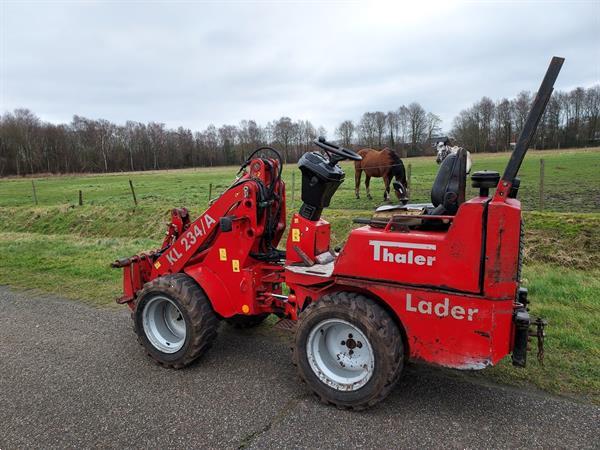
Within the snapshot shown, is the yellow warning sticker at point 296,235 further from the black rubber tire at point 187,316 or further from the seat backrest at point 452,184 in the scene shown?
the seat backrest at point 452,184

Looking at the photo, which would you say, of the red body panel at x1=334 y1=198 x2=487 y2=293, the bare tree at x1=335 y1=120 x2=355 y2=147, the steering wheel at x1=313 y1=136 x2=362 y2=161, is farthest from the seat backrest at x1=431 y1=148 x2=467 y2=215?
the bare tree at x1=335 y1=120 x2=355 y2=147

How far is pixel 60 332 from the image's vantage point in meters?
5.06

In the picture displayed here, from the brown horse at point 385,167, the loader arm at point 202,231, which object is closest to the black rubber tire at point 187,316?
the loader arm at point 202,231

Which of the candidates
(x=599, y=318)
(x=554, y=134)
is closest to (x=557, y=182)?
(x=599, y=318)

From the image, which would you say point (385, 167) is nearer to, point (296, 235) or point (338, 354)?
point (296, 235)

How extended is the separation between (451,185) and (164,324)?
3176mm

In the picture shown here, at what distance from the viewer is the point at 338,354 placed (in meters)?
3.54

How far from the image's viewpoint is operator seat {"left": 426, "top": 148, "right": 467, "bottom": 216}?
3.32m

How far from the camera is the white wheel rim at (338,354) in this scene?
336cm

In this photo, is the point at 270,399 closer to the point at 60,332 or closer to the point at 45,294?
the point at 60,332

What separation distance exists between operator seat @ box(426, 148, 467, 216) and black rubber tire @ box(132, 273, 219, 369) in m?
2.30

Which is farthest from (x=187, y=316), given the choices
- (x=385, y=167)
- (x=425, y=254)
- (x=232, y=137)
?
(x=232, y=137)

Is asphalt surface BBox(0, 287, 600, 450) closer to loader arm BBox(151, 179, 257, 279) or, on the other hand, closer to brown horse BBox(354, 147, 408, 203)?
loader arm BBox(151, 179, 257, 279)

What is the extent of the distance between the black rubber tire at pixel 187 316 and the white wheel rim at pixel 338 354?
1.15 metres
